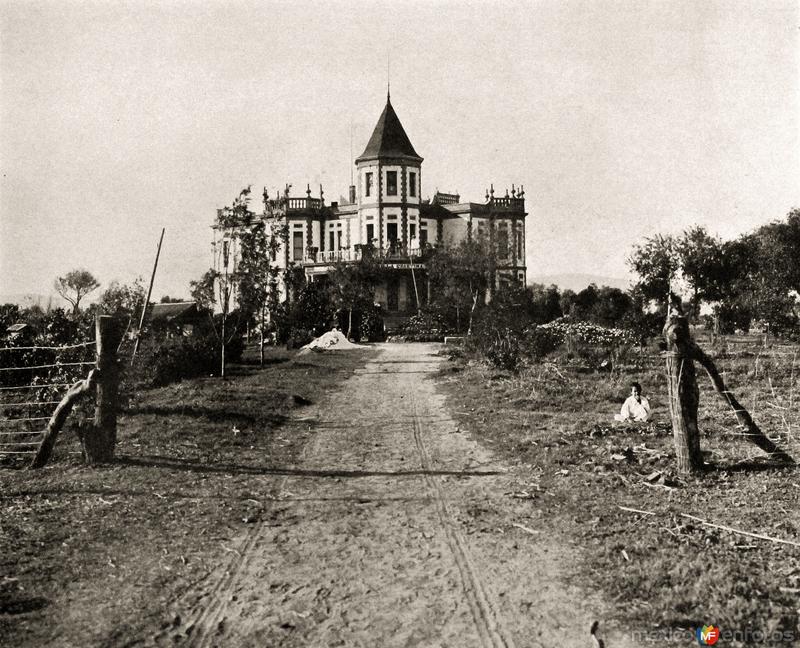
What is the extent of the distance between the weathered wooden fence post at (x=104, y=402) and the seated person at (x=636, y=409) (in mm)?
8260

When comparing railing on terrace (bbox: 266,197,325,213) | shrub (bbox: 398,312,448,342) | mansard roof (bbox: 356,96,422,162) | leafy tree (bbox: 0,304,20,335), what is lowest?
shrub (bbox: 398,312,448,342)

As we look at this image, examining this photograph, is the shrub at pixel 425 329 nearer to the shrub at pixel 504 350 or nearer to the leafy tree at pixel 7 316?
the shrub at pixel 504 350

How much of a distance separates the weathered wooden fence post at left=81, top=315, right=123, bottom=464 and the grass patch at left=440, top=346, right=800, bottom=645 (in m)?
5.48

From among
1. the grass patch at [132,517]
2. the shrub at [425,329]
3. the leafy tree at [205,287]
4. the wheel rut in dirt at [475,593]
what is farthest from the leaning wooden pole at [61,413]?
the shrub at [425,329]

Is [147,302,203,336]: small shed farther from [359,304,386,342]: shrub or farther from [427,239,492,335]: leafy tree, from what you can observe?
Result: [427,239,492,335]: leafy tree

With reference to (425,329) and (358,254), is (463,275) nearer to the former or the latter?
(425,329)

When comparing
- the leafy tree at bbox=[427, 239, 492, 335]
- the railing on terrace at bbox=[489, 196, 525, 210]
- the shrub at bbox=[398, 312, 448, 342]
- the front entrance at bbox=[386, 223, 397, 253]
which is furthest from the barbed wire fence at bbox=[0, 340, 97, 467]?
the railing on terrace at bbox=[489, 196, 525, 210]

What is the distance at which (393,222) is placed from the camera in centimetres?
4991

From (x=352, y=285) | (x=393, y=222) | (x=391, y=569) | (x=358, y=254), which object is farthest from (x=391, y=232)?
(x=391, y=569)

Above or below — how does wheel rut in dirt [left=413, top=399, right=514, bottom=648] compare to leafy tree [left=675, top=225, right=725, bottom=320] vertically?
below

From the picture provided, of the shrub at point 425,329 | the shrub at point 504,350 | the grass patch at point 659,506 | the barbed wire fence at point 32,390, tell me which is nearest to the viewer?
the grass patch at point 659,506

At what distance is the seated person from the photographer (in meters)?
11.5

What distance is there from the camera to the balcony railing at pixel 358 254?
154 ft

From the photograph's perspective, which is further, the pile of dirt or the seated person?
the pile of dirt
